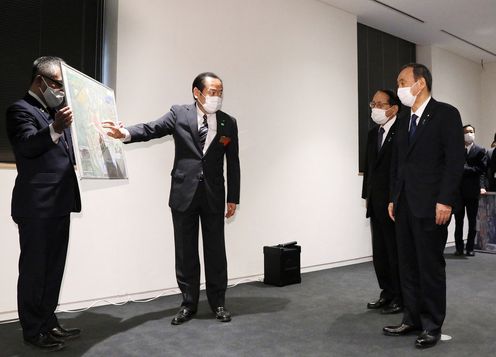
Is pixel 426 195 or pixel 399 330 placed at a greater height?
pixel 426 195

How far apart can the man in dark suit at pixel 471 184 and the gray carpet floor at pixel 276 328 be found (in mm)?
1877

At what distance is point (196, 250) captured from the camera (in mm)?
2938

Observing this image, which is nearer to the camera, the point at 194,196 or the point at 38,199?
the point at 38,199

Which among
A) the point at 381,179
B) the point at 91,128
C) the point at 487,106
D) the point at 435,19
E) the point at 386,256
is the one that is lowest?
the point at 386,256

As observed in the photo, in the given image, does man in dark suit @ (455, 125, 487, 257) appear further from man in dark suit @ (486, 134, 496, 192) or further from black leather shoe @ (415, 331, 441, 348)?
black leather shoe @ (415, 331, 441, 348)

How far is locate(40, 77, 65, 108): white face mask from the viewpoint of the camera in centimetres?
233

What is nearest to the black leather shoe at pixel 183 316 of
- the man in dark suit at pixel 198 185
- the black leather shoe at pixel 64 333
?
the man in dark suit at pixel 198 185

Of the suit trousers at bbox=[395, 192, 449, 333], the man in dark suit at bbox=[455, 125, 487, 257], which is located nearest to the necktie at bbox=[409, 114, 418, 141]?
the suit trousers at bbox=[395, 192, 449, 333]

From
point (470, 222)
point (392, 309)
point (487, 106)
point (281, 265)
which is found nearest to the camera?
point (392, 309)

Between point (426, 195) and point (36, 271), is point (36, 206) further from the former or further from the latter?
point (426, 195)

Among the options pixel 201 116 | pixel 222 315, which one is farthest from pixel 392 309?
pixel 201 116

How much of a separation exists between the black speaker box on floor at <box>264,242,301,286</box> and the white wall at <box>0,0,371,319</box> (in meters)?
0.23

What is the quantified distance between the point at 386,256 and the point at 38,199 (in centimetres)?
233

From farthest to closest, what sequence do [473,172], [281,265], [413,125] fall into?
[473,172] → [281,265] → [413,125]
